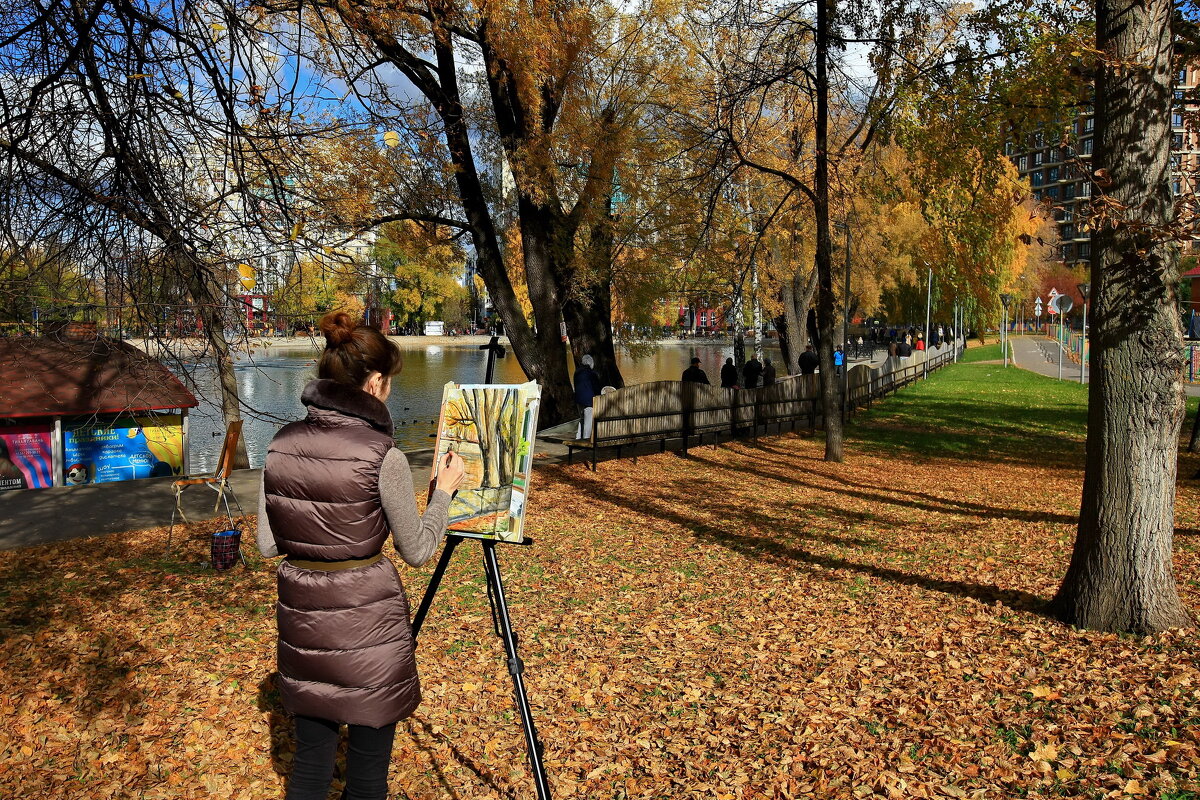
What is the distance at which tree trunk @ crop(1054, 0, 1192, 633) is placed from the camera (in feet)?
16.7

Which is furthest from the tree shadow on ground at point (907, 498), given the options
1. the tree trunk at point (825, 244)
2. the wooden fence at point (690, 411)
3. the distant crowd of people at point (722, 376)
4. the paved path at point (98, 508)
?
the paved path at point (98, 508)

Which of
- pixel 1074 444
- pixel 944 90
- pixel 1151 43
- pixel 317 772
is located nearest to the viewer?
pixel 317 772

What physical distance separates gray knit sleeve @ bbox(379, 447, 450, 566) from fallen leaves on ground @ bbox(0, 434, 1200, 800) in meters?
1.82

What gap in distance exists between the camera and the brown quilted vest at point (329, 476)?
9.07 feet

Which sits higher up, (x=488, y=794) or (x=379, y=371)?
(x=379, y=371)

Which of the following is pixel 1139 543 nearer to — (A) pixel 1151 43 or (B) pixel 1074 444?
(A) pixel 1151 43

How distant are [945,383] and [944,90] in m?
23.5

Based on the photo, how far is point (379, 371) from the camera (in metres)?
2.95

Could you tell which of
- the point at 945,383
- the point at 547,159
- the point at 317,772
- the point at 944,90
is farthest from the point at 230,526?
the point at 945,383

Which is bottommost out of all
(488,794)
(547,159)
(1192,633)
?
(488,794)

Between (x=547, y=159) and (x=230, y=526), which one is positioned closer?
(x=230, y=526)

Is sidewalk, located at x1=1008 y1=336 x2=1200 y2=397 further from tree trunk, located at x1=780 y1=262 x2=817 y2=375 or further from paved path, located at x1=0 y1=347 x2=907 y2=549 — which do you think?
paved path, located at x1=0 y1=347 x2=907 y2=549

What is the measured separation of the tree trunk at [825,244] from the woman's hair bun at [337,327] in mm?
11610

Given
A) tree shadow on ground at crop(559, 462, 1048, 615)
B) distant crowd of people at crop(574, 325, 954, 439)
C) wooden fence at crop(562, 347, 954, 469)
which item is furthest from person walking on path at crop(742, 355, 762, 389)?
tree shadow on ground at crop(559, 462, 1048, 615)
